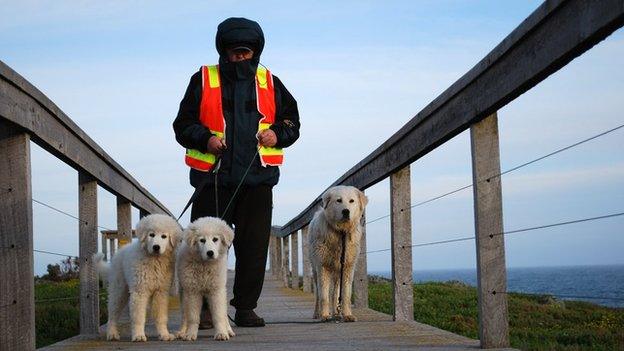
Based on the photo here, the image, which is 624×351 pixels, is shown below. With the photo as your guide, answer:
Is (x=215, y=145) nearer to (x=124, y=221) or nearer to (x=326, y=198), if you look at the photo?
(x=326, y=198)

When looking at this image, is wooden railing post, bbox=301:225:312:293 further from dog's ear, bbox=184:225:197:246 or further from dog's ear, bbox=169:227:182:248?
dog's ear, bbox=184:225:197:246

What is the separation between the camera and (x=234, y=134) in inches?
265

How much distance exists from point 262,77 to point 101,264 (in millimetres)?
1872

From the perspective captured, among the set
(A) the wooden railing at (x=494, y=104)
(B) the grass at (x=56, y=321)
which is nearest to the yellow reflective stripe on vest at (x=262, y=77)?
(A) the wooden railing at (x=494, y=104)

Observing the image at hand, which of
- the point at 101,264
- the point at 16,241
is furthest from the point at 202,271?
the point at 16,241

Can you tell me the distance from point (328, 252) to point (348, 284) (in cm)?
35

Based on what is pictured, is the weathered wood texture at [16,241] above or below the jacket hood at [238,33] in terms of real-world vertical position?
below

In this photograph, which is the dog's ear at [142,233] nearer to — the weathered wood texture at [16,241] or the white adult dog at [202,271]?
the white adult dog at [202,271]

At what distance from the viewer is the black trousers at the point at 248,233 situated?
6.93 meters

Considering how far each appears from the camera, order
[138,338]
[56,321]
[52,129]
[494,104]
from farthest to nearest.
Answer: [56,321], [138,338], [52,129], [494,104]

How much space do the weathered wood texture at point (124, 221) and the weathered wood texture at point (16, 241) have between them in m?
4.03

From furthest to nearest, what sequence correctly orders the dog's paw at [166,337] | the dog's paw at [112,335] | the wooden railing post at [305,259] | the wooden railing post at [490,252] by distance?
1. the wooden railing post at [305,259]
2. the dog's paw at [112,335]
3. the dog's paw at [166,337]
4. the wooden railing post at [490,252]

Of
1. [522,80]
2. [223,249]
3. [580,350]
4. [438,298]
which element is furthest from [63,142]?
[438,298]

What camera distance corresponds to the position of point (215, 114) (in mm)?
6773
